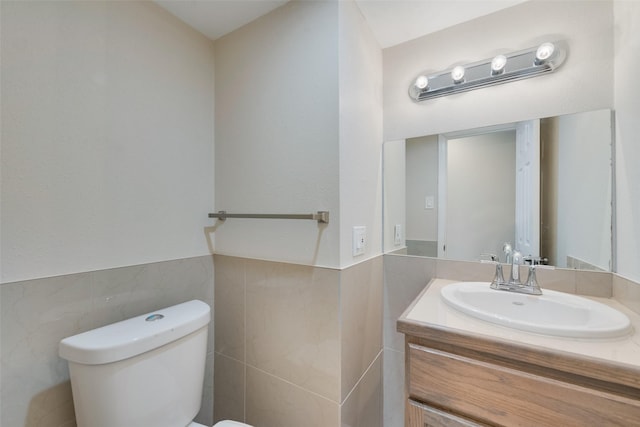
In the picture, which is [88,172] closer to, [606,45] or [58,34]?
[58,34]

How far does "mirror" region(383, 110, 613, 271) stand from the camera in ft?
3.26

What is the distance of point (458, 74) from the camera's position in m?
1.18

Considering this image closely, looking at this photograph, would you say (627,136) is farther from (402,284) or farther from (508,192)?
(402,284)

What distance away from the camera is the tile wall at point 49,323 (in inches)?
30.4

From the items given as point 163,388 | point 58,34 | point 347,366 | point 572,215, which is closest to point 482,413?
point 347,366

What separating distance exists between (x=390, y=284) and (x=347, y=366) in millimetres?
480

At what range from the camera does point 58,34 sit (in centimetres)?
86

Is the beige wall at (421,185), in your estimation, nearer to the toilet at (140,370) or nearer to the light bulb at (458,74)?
the light bulb at (458,74)

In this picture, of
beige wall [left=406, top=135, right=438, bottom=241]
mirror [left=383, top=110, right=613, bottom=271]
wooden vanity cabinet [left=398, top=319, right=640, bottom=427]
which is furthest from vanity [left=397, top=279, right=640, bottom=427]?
beige wall [left=406, top=135, right=438, bottom=241]

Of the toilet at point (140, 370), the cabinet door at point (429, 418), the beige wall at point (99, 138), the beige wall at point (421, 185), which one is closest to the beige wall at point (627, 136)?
the beige wall at point (421, 185)

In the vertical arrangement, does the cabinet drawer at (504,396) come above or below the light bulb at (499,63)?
below

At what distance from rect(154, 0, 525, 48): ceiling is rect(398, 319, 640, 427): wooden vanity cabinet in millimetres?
1265

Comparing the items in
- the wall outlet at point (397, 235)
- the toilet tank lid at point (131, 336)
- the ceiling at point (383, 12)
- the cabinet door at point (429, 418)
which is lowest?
the cabinet door at point (429, 418)

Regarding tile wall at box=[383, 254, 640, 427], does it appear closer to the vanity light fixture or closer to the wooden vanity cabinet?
the wooden vanity cabinet
